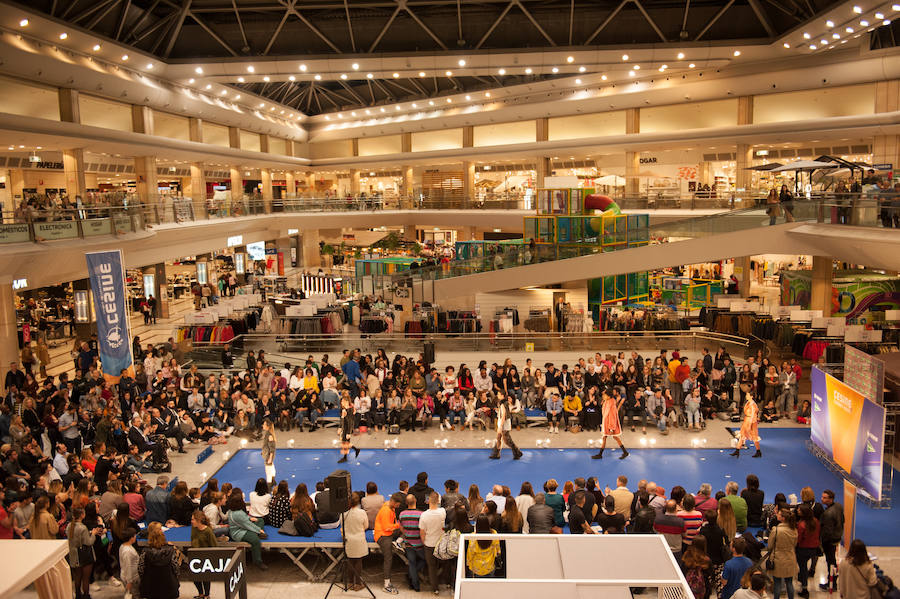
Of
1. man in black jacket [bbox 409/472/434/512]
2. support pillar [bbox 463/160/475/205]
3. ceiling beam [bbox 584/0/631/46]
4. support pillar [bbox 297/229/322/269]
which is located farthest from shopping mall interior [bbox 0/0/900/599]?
support pillar [bbox 297/229/322/269]

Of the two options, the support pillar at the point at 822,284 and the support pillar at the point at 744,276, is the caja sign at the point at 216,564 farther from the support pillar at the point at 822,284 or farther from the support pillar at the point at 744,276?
the support pillar at the point at 744,276

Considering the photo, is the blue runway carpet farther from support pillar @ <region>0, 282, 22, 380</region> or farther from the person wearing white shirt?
support pillar @ <region>0, 282, 22, 380</region>

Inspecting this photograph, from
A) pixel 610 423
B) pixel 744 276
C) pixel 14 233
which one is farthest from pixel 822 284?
pixel 14 233

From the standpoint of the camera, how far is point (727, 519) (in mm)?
9492

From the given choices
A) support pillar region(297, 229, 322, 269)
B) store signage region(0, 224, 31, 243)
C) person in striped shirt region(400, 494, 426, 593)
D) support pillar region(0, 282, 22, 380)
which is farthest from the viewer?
support pillar region(297, 229, 322, 269)

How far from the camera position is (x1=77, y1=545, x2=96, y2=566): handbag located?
9.20 meters

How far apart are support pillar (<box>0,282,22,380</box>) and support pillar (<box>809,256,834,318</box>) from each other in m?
22.5

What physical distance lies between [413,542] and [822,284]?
59.4 ft

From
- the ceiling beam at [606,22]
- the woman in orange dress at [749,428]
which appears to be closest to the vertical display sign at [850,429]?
the woman in orange dress at [749,428]

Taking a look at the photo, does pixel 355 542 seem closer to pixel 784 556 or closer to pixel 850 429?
pixel 784 556

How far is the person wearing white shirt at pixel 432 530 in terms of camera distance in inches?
375

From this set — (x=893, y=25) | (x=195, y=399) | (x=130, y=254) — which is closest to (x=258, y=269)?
(x=130, y=254)

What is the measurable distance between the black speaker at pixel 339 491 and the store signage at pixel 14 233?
33.4 feet

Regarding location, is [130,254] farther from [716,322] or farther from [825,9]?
[825,9]
